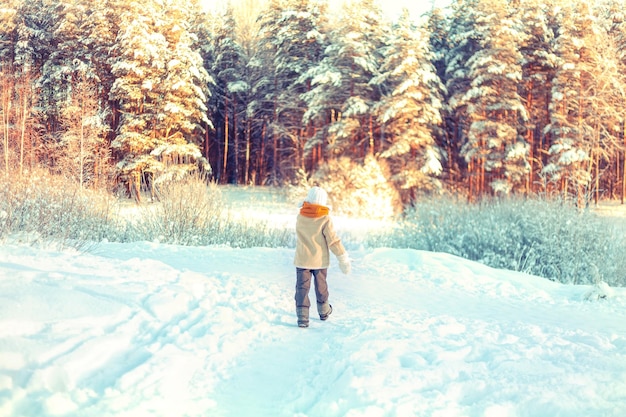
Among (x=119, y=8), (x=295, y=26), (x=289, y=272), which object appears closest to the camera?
(x=289, y=272)

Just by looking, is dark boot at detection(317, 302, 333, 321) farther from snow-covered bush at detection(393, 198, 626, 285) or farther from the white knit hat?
snow-covered bush at detection(393, 198, 626, 285)

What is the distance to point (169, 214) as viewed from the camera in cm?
1412

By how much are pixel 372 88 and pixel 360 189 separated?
6.90 meters

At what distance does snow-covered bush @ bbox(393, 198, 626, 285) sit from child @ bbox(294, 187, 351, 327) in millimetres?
7880

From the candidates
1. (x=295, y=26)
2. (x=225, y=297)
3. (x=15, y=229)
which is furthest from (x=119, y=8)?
(x=225, y=297)

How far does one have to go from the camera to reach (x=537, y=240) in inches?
549

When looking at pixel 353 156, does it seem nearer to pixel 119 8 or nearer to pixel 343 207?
pixel 343 207

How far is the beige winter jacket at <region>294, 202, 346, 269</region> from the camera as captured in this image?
621 centimetres

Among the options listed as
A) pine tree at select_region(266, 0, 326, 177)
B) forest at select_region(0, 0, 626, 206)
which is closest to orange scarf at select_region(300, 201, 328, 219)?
forest at select_region(0, 0, 626, 206)

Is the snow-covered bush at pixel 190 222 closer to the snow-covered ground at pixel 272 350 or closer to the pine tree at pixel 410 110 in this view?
the snow-covered ground at pixel 272 350

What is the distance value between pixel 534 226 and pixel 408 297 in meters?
7.33

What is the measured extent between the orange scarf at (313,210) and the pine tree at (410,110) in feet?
77.5

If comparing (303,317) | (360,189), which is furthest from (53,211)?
(360,189)

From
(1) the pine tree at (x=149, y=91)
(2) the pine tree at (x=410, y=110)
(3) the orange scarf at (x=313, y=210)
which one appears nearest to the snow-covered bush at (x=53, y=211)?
(3) the orange scarf at (x=313, y=210)
